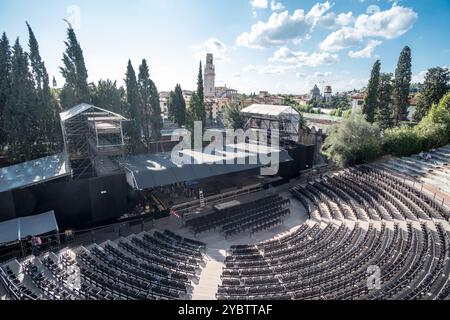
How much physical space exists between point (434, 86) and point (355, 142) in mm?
20543

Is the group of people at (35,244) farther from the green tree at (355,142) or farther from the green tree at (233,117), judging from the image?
the green tree at (233,117)

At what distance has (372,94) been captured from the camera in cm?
3231

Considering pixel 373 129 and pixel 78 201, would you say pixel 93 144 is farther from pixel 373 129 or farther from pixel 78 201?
pixel 373 129

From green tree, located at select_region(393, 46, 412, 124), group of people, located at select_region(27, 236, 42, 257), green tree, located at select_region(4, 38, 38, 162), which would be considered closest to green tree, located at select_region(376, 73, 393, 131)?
green tree, located at select_region(393, 46, 412, 124)

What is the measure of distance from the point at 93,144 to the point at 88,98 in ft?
29.0

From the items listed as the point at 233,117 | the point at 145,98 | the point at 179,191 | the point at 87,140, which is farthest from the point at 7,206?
the point at 233,117

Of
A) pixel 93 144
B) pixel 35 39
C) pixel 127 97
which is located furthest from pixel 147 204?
pixel 35 39

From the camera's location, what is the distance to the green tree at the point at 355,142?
2638 cm

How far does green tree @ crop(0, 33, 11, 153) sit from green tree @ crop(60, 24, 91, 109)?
442cm

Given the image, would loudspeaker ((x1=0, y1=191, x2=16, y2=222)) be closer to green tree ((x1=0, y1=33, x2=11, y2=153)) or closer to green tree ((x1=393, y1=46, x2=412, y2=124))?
green tree ((x1=0, y1=33, x2=11, y2=153))

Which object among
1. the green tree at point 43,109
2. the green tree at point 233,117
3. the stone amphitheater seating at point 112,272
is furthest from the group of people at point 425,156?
the green tree at point 43,109

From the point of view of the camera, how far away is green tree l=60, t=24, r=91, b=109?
1001 inches

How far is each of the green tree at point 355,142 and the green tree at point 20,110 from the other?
30008 millimetres
